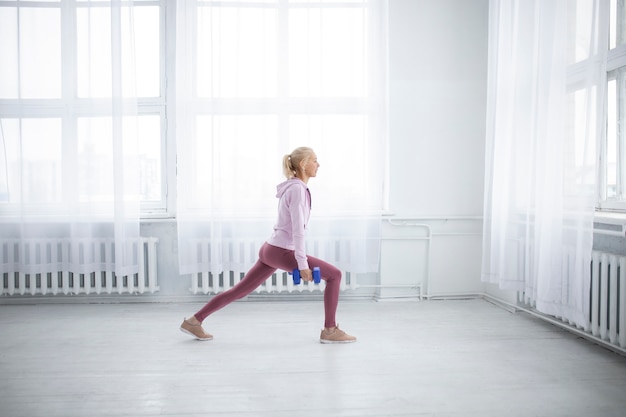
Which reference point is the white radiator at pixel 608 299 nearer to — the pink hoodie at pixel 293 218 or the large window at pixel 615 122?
the large window at pixel 615 122

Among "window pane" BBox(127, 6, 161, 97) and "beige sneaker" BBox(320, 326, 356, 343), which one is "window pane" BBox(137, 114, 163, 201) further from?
"beige sneaker" BBox(320, 326, 356, 343)

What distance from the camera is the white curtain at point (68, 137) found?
12.4 ft

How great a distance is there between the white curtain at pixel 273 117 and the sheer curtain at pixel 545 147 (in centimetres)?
84

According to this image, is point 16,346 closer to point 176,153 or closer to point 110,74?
point 176,153

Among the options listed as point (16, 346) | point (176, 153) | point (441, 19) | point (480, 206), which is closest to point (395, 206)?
point (480, 206)

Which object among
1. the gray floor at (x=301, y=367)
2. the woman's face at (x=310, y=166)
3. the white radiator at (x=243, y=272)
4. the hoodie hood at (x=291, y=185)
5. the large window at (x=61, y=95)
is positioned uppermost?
the large window at (x=61, y=95)

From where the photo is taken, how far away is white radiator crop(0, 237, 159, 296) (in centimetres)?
382

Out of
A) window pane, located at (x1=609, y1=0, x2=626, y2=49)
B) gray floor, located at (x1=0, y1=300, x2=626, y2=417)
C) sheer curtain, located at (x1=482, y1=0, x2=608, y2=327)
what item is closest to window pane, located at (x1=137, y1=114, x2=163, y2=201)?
gray floor, located at (x1=0, y1=300, x2=626, y2=417)

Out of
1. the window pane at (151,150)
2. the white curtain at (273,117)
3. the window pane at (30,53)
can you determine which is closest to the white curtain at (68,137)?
the window pane at (30,53)

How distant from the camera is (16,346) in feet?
9.62

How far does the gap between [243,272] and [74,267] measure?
1276mm

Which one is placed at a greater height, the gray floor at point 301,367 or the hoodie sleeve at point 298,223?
the hoodie sleeve at point 298,223

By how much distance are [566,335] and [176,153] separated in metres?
3.06

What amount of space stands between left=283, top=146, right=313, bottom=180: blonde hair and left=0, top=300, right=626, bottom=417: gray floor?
1.01 metres
